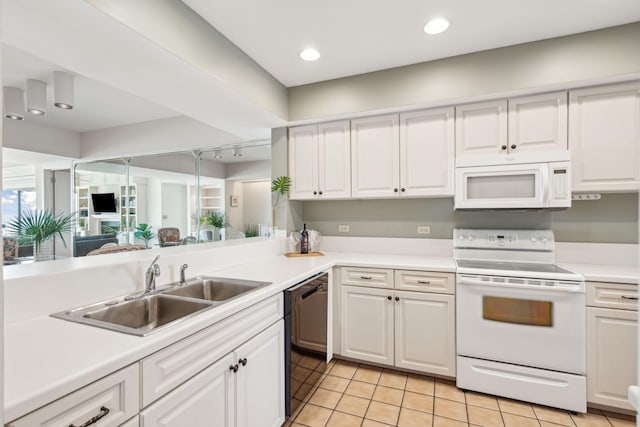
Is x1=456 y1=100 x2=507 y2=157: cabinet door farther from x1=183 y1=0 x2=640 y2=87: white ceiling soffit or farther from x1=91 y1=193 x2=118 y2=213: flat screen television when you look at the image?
x1=91 y1=193 x2=118 y2=213: flat screen television

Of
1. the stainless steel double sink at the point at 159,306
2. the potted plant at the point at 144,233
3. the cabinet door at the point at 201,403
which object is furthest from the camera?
the potted plant at the point at 144,233

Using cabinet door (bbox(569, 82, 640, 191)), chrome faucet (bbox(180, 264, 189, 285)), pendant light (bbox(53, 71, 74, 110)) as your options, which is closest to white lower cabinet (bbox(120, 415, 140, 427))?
chrome faucet (bbox(180, 264, 189, 285))

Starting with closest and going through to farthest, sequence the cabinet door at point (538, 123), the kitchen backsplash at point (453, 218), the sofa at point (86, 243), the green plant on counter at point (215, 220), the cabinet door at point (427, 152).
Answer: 1. the cabinet door at point (538, 123)
2. the kitchen backsplash at point (453, 218)
3. the cabinet door at point (427, 152)
4. the green plant on counter at point (215, 220)
5. the sofa at point (86, 243)

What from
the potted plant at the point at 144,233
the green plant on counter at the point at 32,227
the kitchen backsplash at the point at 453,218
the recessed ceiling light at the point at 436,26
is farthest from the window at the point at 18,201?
the recessed ceiling light at the point at 436,26

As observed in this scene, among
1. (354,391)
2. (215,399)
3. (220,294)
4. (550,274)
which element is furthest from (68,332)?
(550,274)

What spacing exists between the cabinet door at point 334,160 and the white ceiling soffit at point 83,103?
222 cm

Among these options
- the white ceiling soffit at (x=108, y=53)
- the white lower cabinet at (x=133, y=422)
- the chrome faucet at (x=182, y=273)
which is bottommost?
the white lower cabinet at (x=133, y=422)

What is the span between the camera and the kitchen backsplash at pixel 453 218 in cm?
240

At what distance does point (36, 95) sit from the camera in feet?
10.2

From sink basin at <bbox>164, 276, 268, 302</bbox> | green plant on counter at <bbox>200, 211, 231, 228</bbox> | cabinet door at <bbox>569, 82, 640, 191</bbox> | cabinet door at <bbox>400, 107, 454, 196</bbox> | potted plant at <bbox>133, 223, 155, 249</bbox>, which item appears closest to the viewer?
sink basin at <bbox>164, 276, 268, 302</bbox>

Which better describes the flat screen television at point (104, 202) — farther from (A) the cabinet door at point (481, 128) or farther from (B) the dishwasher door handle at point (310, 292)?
(A) the cabinet door at point (481, 128)

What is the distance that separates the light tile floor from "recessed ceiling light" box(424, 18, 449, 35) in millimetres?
2332

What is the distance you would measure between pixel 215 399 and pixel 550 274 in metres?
2.11

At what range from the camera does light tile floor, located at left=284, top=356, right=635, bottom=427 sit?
1.93 m
